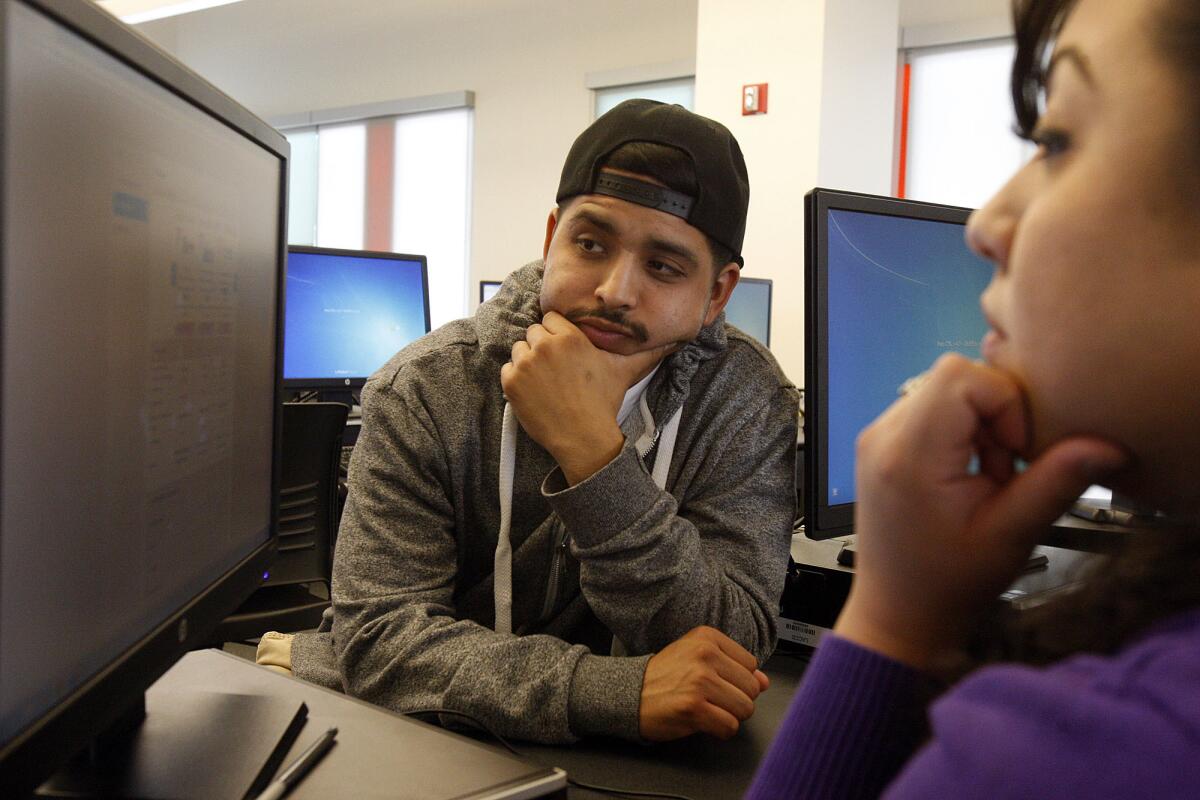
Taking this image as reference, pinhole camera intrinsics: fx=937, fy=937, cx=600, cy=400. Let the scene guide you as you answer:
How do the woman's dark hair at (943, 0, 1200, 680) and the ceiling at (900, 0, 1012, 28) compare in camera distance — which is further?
the ceiling at (900, 0, 1012, 28)

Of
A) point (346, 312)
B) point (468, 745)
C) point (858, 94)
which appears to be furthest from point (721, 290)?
point (858, 94)

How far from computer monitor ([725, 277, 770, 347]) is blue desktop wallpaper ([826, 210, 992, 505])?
6.46 feet

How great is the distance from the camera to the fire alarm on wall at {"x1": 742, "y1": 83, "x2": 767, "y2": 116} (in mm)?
3992

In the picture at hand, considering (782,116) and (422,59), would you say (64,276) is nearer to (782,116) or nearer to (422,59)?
(782,116)

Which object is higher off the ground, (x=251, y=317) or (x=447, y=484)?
(x=251, y=317)

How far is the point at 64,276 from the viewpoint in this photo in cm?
41

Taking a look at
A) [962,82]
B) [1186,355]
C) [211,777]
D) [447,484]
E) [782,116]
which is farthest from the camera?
[962,82]

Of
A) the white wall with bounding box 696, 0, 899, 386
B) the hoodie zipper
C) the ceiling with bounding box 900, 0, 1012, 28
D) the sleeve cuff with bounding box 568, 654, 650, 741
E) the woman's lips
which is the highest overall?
the ceiling with bounding box 900, 0, 1012, 28

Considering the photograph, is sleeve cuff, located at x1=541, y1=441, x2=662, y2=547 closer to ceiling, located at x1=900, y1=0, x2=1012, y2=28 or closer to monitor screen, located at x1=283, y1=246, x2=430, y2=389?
monitor screen, located at x1=283, y1=246, x2=430, y2=389

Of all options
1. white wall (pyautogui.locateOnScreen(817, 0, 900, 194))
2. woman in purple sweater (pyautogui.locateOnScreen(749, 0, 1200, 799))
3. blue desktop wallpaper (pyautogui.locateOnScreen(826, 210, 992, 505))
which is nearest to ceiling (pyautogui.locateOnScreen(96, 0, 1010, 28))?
white wall (pyautogui.locateOnScreen(817, 0, 900, 194))

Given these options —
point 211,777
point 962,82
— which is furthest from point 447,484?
point 962,82

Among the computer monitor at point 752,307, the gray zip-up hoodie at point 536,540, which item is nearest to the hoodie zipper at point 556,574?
the gray zip-up hoodie at point 536,540

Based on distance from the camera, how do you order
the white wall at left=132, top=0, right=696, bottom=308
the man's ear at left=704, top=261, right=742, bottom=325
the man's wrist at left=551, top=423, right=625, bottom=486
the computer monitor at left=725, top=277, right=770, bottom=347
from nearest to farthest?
the man's wrist at left=551, top=423, right=625, bottom=486, the man's ear at left=704, top=261, right=742, bottom=325, the computer monitor at left=725, top=277, right=770, bottom=347, the white wall at left=132, top=0, right=696, bottom=308

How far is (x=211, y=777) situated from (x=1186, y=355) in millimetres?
573
